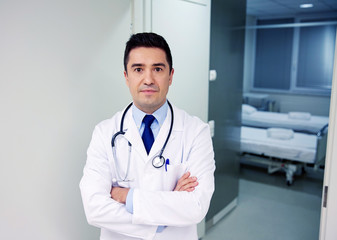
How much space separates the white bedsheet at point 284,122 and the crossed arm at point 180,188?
3756mm

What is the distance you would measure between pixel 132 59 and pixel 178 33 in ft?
2.79

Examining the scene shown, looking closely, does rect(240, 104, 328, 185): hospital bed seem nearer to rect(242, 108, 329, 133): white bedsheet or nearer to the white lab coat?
rect(242, 108, 329, 133): white bedsheet

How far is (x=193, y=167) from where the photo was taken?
4.56ft

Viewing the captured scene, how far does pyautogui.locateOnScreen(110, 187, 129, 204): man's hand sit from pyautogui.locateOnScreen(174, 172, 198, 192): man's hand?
213 millimetres

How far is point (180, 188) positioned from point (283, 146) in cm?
284

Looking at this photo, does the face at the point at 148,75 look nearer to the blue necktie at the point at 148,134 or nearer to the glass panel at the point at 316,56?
the blue necktie at the point at 148,134

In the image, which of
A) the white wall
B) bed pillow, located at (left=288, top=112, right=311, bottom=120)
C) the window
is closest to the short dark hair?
the white wall

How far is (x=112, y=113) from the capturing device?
5.95ft

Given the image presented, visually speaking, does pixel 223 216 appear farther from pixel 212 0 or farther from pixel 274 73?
pixel 274 73

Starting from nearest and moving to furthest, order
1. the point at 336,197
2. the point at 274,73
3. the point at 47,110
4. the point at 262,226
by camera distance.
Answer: the point at 47,110
the point at 336,197
the point at 262,226
the point at 274,73

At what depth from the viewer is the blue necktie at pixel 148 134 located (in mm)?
1409

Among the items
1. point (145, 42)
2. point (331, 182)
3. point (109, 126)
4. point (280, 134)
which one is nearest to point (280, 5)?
point (280, 134)

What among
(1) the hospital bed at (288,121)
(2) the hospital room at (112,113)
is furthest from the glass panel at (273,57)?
(2) the hospital room at (112,113)

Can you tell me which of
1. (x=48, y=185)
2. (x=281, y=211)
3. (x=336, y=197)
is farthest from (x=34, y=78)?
(x=281, y=211)
